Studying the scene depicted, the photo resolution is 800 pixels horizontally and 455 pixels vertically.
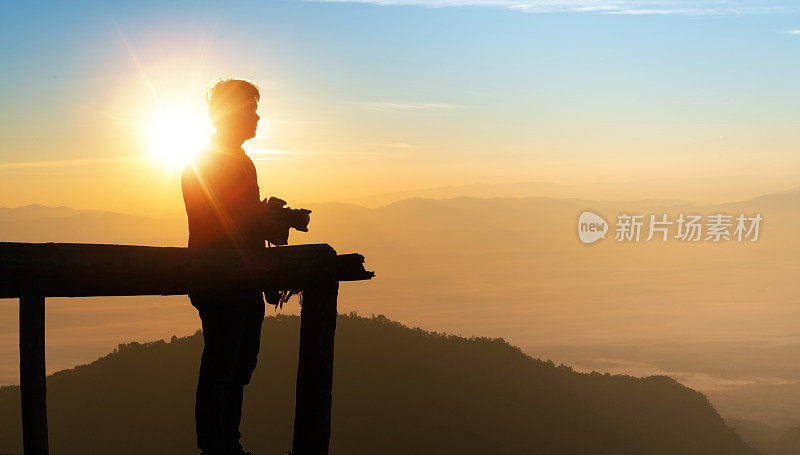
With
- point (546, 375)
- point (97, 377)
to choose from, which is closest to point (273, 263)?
point (97, 377)

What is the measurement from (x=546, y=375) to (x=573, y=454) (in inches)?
907

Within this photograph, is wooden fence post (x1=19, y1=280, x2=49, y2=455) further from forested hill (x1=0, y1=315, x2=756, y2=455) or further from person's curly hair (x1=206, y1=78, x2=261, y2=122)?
forested hill (x1=0, y1=315, x2=756, y2=455)

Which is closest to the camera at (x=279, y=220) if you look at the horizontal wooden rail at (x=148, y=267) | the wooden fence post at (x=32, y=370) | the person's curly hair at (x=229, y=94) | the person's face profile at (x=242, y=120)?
the horizontal wooden rail at (x=148, y=267)

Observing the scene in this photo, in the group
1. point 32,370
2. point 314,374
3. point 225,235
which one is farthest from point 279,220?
point 32,370

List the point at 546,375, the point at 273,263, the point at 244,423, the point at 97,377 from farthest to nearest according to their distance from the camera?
the point at 546,375 < the point at 97,377 < the point at 244,423 < the point at 273,263

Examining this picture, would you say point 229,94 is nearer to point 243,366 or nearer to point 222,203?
point 222,203

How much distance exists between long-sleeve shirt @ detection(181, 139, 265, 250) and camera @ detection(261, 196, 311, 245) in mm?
54

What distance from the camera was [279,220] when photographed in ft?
20.1

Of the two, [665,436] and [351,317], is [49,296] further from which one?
[665,436]

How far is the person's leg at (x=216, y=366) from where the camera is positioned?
19.7ft

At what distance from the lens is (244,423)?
376 ft

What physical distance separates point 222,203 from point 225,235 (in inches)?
8.7

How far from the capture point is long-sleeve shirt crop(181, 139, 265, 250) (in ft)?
19.9

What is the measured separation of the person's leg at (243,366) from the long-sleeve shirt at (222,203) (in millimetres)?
448
